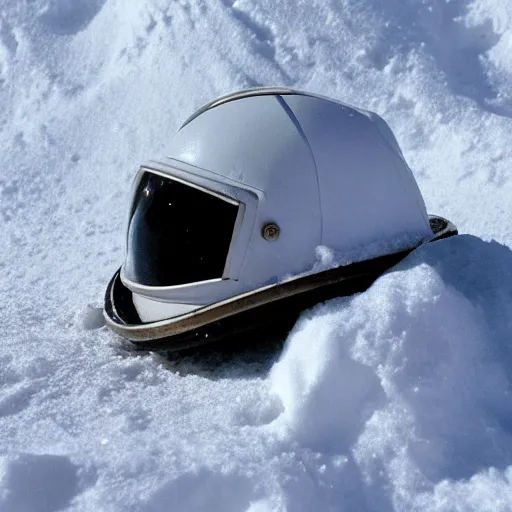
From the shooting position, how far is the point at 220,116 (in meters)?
2.83

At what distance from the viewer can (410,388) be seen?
2262 mm

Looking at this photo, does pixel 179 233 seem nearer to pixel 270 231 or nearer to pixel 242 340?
pixel 270 231

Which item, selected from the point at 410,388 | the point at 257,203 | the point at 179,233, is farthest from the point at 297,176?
the point at 410,388

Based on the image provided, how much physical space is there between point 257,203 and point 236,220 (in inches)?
3.5

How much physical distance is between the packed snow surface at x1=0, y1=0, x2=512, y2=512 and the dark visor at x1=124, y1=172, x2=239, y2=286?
33 centimetres

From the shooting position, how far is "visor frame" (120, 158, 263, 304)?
8.48 ft

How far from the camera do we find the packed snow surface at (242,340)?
2047 millimetres

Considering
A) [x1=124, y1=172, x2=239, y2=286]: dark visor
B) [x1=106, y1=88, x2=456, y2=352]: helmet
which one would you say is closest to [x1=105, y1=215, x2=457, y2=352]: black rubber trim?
[x1=106, y1=88, x2=456, y2=352]: helmet

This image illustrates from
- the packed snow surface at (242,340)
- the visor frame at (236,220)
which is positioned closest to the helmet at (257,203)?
the visor frame at (236,220)

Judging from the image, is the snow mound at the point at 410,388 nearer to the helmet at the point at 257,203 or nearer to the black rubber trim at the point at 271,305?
the black rubber trim at the point at 271,305

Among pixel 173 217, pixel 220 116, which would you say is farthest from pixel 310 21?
pixel 173 217

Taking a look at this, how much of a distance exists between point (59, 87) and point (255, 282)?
9.43 feet

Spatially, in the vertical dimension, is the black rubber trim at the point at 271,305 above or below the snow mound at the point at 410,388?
below

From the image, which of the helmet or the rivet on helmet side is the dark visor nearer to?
the helmet
